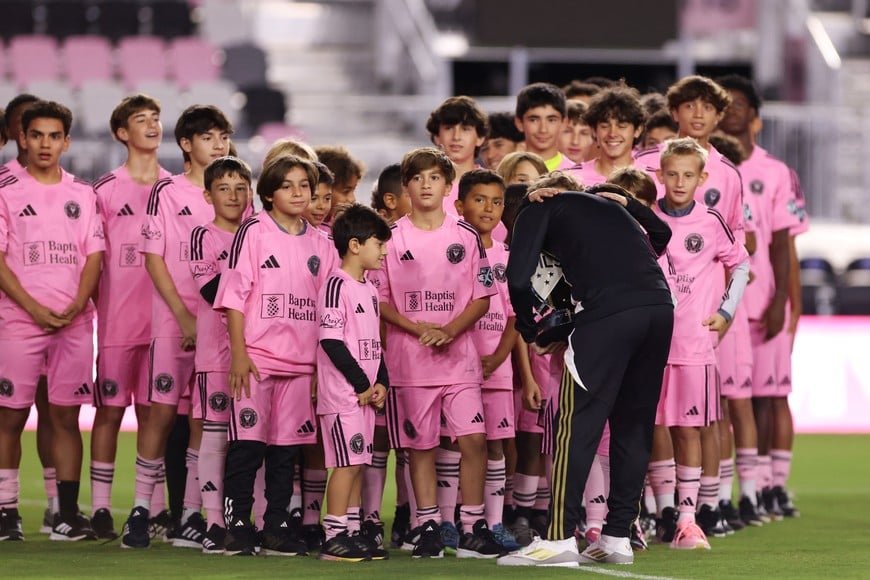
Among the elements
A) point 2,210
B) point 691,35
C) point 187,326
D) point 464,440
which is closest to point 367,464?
point 464,440

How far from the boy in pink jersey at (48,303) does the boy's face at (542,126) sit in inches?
92.6

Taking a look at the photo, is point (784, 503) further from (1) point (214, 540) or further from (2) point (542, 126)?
(1) point (214, 540)

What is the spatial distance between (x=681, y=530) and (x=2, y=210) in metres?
3.67

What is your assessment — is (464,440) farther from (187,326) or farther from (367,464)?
(187,326)

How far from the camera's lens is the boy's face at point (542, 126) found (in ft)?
27.1

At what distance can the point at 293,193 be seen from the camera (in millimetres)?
6918

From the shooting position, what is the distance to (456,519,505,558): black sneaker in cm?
681

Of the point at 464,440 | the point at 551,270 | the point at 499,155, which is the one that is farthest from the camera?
the point at 499,155

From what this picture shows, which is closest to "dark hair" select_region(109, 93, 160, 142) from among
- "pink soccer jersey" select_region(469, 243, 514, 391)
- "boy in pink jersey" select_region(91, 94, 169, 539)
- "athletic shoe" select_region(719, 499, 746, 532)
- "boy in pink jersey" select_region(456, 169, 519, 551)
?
"boy in pink jersey" select_region(91, 94, 169, 539)

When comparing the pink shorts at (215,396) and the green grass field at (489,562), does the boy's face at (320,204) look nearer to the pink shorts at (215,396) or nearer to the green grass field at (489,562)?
the pink shorts at (215,396)

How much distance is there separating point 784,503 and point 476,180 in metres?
3.08

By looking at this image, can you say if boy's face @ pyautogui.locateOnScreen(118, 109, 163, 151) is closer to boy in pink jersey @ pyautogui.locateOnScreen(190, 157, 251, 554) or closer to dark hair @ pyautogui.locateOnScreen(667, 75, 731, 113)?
boy in pink jersey @ pyautogui.locateOnScreen(190, 157, 251, 554)

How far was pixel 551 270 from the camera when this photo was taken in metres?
6.55

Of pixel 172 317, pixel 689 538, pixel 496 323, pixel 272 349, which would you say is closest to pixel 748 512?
pixel 689 538
